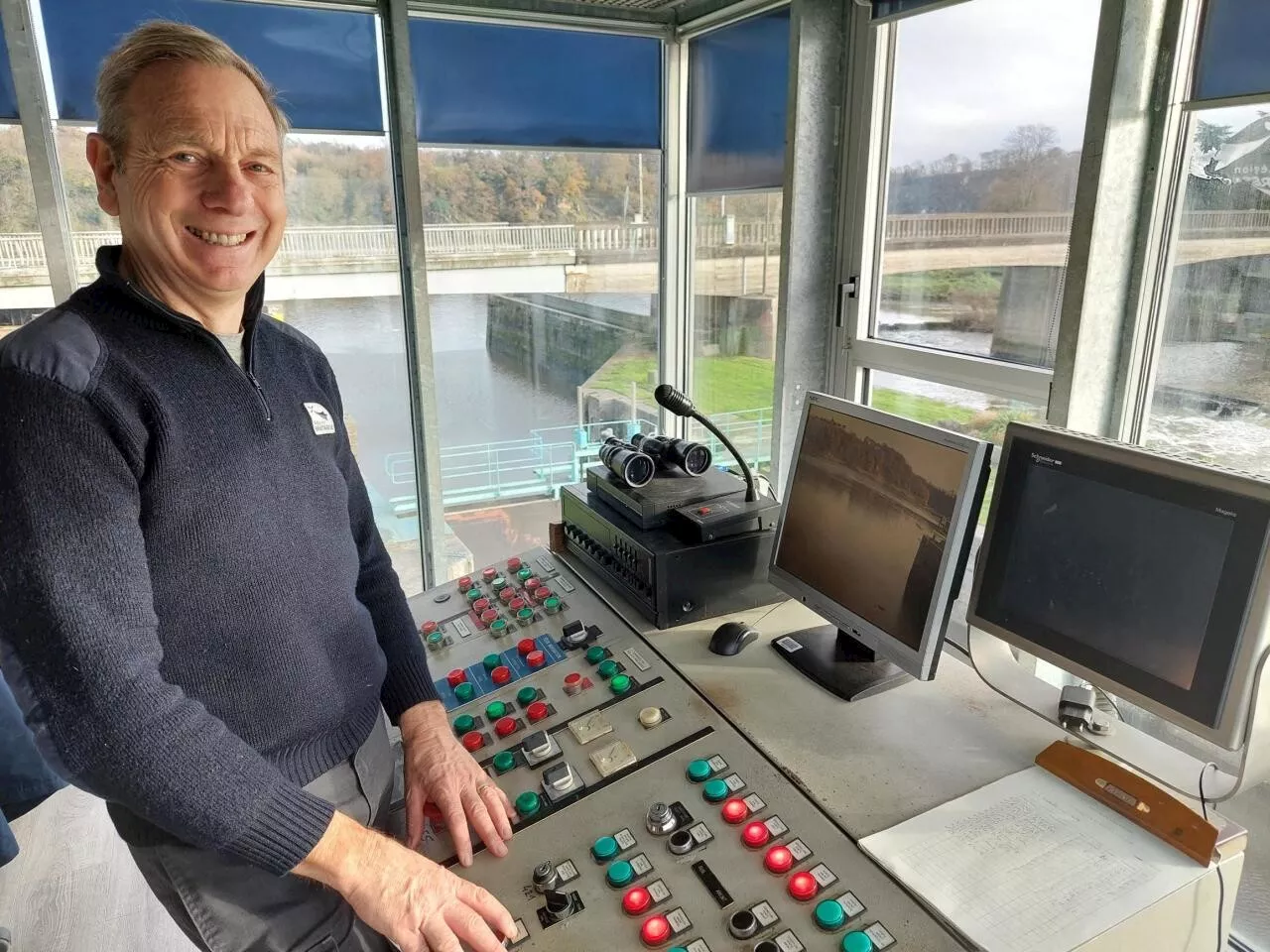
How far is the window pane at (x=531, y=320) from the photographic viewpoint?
3.19 m

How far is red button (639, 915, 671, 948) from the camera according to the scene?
947 mm

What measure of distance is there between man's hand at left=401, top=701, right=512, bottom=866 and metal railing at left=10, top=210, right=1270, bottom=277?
4.53 feet

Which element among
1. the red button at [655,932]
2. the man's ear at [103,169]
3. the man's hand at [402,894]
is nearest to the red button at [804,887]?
the red button at [655,932]

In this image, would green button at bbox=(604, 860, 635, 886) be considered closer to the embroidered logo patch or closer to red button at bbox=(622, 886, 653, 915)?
red button at bbox=(622, 886, 653, 915)

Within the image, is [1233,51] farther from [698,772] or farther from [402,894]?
[402,894]

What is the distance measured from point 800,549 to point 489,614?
0.65 meters

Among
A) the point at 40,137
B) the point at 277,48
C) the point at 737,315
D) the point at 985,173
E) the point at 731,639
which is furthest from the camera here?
the point at 737,315

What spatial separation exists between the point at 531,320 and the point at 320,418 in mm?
2358

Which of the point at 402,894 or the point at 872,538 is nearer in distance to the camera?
the point at 402,894

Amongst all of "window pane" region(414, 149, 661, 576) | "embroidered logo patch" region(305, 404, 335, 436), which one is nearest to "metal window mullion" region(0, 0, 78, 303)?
"window pane" region(414, 149, 661, 576)

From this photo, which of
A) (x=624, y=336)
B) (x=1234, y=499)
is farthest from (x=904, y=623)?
(x=624, y=336)

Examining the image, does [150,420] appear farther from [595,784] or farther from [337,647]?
[595,784]

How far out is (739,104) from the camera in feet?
9.89

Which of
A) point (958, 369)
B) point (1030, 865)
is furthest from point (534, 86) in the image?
point (1030, 865)
